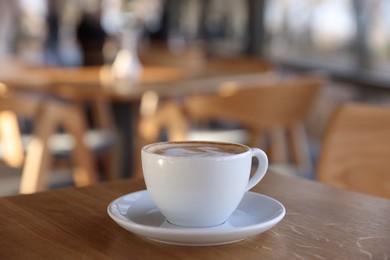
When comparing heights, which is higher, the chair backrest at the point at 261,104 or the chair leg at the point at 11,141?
the chair backrest at the point at 261,104

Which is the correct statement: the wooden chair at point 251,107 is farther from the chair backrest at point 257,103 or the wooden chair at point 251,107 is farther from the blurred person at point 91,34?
the blurred person at point 91,34

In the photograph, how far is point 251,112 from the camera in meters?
3.25

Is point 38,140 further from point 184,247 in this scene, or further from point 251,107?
point 184,247

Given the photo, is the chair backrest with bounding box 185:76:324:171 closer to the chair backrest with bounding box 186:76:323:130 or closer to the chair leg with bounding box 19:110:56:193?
the chair backrest with bounding box 186:76:323:130

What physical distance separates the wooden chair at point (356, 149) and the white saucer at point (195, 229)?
2.31ft

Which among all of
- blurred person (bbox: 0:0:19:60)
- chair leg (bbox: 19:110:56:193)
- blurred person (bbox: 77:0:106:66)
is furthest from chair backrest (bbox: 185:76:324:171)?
blurred person (bbox: 77:0:106:66)

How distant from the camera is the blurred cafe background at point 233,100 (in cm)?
171

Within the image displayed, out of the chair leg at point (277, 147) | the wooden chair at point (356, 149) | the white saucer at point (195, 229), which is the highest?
the white saucer at point (195, 229)

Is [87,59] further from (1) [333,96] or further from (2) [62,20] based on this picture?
(1) [333,96]

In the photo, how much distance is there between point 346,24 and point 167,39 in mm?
5367

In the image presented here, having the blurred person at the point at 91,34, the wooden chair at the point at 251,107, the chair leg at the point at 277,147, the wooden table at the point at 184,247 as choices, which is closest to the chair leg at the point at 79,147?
the wooden chair at the point at 251,107

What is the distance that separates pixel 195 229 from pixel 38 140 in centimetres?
219

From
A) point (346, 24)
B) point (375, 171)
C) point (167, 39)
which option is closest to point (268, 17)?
point (346, 24)

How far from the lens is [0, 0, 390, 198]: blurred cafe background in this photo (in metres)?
1.71
